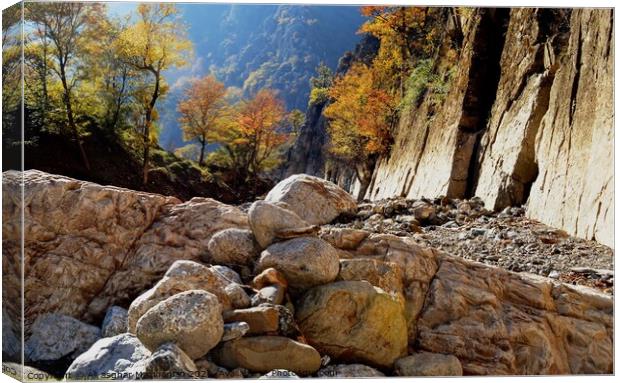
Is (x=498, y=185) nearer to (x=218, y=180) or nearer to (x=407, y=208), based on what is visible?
(x=407, y=208)

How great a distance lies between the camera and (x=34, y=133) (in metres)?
4.93

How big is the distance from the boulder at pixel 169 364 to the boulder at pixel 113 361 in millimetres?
96

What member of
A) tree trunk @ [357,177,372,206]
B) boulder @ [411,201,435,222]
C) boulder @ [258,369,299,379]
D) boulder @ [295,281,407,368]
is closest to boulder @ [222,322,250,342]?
boulder @ [258,369,299,379]

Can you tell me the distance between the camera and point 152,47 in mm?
5875

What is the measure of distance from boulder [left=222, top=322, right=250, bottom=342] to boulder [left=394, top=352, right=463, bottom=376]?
1.20 metres

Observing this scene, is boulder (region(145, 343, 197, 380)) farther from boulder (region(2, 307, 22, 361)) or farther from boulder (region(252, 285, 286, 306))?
boulder (region(2, 307, 22, 361))

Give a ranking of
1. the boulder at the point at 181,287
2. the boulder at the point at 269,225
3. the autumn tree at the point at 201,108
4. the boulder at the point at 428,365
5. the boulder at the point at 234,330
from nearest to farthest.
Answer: the boulder at the point at 234,330
the boulder at the point at 181,287
the boulder at the point at 428,365
the boulder at the point at 269,225
the autumn tree at the point at 201,108

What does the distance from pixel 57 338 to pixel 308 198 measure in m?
2.87

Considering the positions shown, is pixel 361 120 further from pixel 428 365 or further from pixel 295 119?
pixel 428 365

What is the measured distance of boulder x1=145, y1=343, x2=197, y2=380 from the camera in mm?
4016

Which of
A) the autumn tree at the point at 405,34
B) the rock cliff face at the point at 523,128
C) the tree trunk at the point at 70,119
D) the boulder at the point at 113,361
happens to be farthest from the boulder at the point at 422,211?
the boulder at the point at 113,361

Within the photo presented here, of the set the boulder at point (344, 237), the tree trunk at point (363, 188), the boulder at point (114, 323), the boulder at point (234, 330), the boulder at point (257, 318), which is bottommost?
the boulder at point (114, 323)

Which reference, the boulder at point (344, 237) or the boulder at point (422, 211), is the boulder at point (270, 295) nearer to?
the boulder at point (344, 237)

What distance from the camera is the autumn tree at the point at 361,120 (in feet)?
23.7
